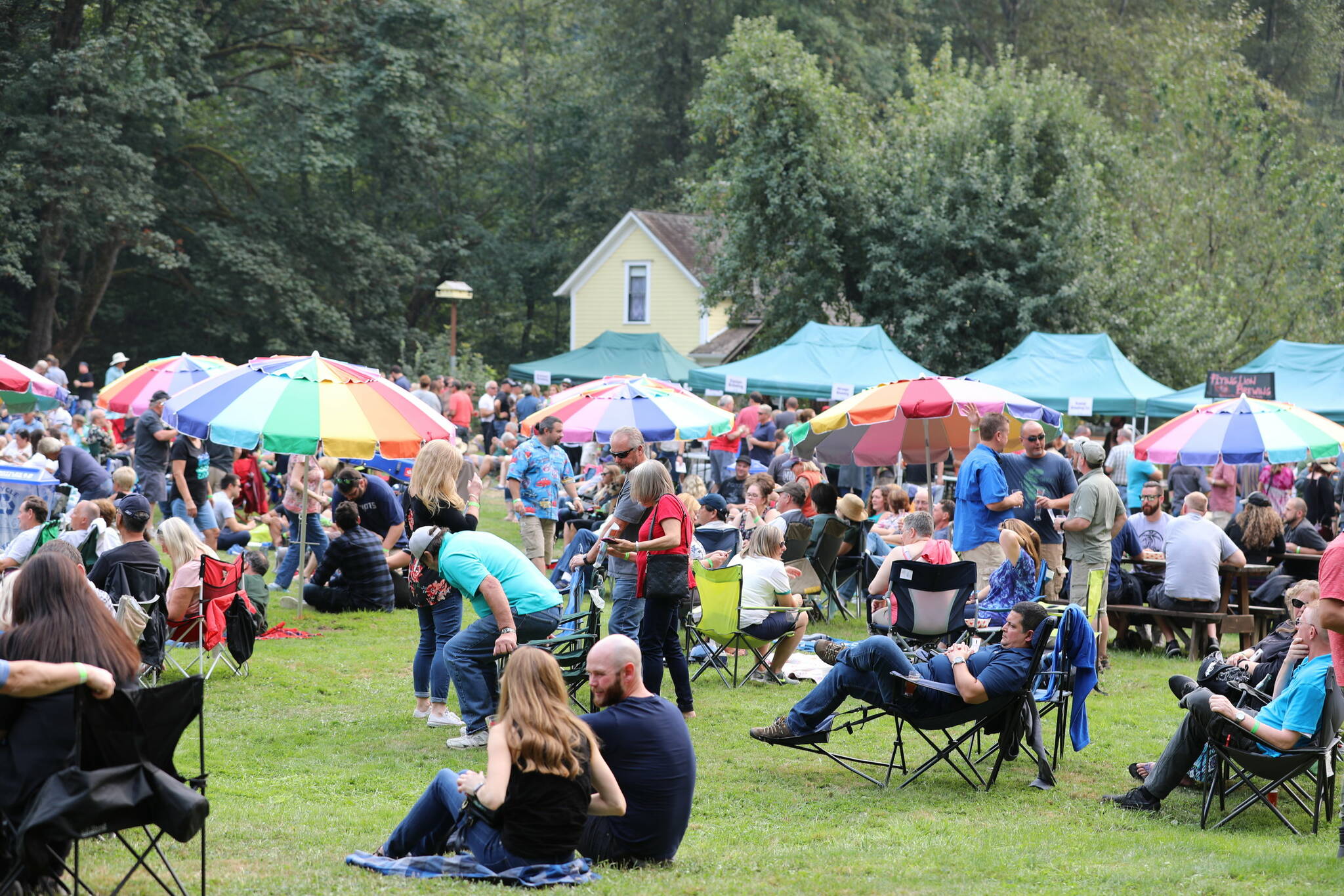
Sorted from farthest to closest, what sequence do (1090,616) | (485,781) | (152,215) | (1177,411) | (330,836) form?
(152,215)
(1177,411)
(1090,616)
(330,836)
(485,781)

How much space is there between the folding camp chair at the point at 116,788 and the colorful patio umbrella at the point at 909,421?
341 inches

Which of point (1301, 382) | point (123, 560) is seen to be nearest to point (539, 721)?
point (123, 560)

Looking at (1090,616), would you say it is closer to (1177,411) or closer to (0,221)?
(1177,411)

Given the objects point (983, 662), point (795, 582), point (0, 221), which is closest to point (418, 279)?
point (0, 221)

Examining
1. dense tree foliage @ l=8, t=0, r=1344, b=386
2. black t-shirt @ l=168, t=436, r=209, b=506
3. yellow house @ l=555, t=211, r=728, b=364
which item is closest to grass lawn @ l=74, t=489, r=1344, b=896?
black t-shirt @ l=168, t=436, r=209, b=506

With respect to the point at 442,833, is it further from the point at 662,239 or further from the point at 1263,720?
the point at 662,239

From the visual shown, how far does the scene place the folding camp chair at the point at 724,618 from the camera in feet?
28.3

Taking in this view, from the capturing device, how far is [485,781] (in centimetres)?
450

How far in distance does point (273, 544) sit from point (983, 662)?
10.0 meters

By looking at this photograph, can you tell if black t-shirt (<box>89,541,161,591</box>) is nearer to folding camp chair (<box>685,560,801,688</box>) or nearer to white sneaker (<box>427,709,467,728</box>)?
white sneaker (<box>427,709,467,728</box>)

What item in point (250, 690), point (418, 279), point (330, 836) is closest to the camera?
point (330, 836)

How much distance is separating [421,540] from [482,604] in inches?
18.5

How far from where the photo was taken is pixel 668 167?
4044cm

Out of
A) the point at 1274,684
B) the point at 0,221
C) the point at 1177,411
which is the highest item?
the point at 0,221
